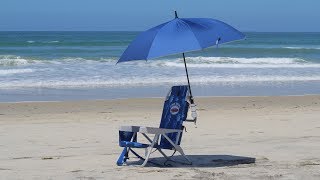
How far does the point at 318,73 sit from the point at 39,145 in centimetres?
1705

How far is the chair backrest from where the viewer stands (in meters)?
6.95

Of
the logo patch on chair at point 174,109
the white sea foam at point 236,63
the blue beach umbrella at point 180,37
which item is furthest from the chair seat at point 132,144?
the white sea foam at point 236,63

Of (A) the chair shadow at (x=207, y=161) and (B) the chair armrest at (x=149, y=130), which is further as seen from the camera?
(A) the chair shadow at (x=207, y=161)

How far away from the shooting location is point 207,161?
7.21 m

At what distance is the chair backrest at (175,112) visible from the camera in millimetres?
6954

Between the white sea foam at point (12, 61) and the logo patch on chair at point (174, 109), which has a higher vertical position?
the logo patch on chair at point (174, 109)

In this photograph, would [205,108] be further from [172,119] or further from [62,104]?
[172,119]

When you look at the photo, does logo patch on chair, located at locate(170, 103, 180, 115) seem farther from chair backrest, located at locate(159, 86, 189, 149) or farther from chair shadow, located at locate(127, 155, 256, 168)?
chair shadow, located at locate(127, 155, 256, 168)

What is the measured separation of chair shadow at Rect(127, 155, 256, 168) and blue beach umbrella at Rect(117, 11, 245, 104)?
1.14 metres

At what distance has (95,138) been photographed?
29.5 ft

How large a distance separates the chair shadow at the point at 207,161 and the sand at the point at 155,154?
10 mm

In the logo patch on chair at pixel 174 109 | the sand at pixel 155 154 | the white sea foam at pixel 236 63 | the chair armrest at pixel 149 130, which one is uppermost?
the logo patch on chair at pixel 174 109

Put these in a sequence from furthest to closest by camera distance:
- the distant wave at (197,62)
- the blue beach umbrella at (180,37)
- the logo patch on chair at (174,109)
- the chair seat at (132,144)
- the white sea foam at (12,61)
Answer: the white sea foam at (12,61), the distant wave at (197,62), the logo patch on chair at (174,109), the chair seat at (132,144), the blue beach umbrella at (180,37)

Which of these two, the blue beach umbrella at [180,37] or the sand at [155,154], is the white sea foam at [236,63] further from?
the blue beach umbrella at [180,37]
